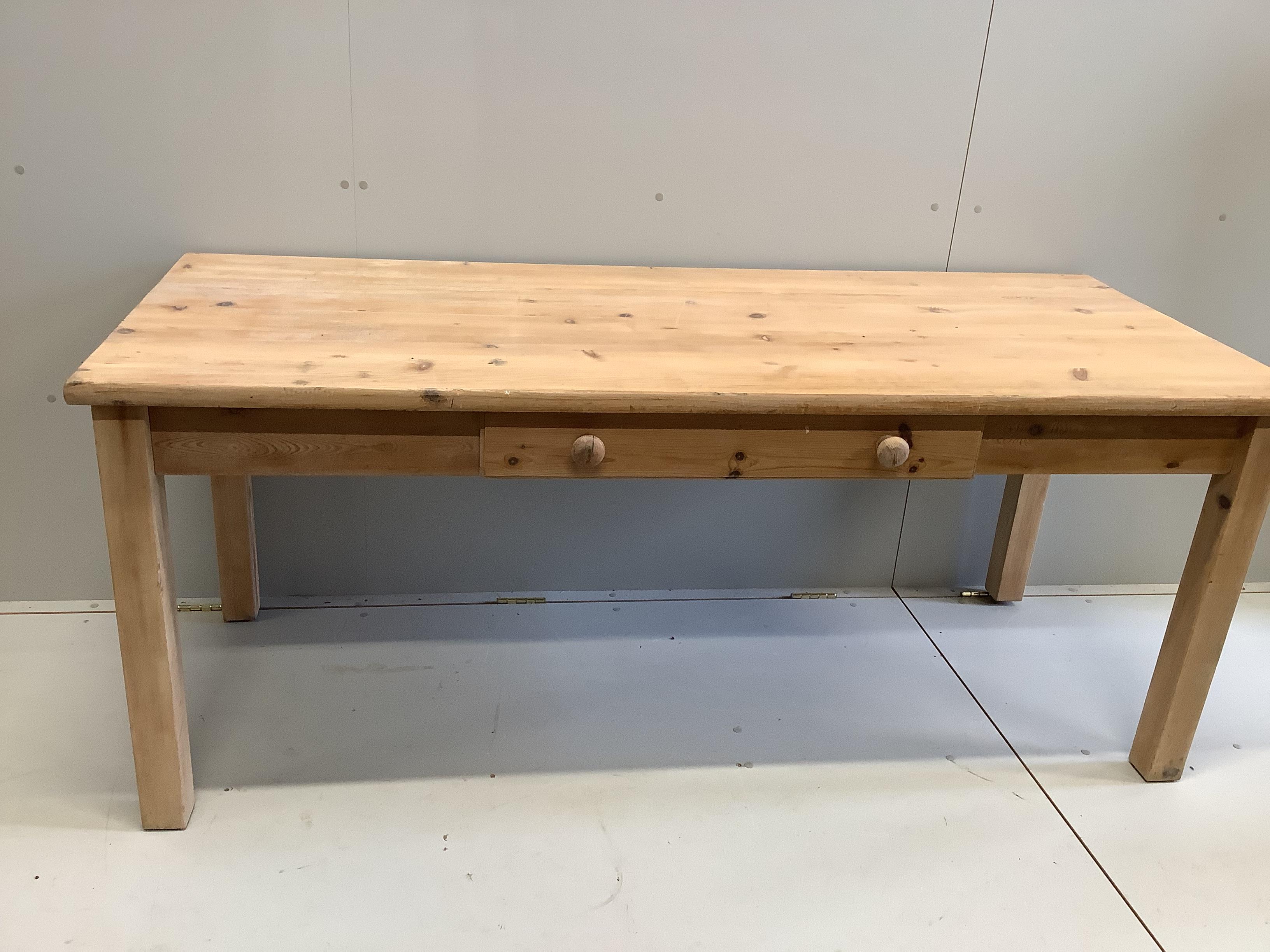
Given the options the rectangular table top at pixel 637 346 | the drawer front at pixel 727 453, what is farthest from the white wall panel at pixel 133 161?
the drawer front at pixel 727 453

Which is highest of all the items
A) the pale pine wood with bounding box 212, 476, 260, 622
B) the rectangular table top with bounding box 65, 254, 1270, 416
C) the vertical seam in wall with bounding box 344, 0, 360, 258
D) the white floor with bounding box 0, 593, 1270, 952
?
the vertical seam in wall with bounding box 344, 0, 360, 258

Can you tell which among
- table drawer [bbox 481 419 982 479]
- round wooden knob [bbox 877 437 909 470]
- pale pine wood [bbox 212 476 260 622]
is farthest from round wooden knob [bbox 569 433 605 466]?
pale pine wood [bbox 212 476 260 622]

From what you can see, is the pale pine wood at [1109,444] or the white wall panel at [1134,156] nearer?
the pale pine wood at [1109,444]

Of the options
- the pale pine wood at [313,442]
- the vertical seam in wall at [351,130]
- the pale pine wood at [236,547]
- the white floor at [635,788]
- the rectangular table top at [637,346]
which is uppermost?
the vertical seam in wall at [351,130]

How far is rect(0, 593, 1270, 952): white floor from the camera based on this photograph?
141cm

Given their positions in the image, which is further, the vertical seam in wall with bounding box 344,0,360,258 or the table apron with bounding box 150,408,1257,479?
the vertical seam in wall with bounding box 344,0,360,258

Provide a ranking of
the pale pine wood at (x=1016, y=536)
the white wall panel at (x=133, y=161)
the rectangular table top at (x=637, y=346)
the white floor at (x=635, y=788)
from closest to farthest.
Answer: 1. the rectangular table top at (x=637, y=346)
2. the white floor at (x=635, y=788)
3. the white wall panel at (x=133, y=161)
4. the pale pine wood at (x=1016, y=536)

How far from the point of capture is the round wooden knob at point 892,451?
4.52ft

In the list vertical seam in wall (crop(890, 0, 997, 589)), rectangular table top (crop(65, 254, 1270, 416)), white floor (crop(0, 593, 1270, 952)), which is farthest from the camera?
vertical seam in wall (crop(890, 0, 997, 589))

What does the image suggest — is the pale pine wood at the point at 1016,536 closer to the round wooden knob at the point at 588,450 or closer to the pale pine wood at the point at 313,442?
the round wooden knob at the point at 588,450

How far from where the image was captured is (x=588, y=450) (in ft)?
4.35

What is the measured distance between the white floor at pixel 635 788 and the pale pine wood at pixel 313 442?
22.2 inches

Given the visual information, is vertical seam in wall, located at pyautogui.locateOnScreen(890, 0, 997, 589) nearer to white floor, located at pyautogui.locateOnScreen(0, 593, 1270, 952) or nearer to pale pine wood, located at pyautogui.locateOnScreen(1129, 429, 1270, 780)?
pale pine wood, located at pyautogui.locateOnScreen(1129, 429, 1270, 780)

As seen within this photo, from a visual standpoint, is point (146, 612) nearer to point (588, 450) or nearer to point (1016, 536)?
point (588, 450)
